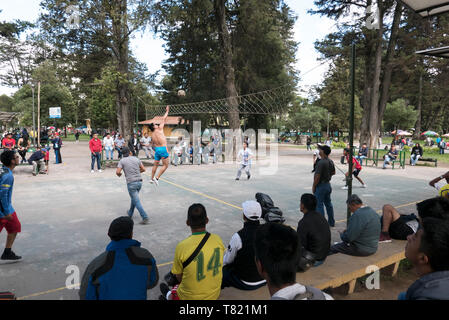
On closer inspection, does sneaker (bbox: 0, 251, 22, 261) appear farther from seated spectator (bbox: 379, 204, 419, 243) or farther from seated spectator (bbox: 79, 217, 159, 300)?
seated spectator (bbox: 379, 204, 419, 243)

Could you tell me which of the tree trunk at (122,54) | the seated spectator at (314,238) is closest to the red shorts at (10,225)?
the seated spectator at (314,238)

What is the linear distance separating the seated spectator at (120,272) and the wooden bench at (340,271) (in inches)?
38.0

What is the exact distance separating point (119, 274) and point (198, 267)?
73 centimetres

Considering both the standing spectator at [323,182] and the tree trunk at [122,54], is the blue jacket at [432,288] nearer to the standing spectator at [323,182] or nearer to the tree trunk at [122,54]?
the standing spectator at [323,182]

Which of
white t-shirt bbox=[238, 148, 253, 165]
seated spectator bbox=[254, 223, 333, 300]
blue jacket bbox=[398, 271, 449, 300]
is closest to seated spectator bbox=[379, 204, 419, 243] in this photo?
blue jacket bbox=[398, 271, 449, 300]

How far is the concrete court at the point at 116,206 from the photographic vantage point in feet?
15.0

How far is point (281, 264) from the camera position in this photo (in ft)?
5.88

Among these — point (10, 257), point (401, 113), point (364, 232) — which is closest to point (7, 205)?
point (10, 257)

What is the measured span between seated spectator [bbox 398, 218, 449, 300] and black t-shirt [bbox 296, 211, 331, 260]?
2007mm

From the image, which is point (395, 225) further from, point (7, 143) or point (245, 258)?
point (7, 143)

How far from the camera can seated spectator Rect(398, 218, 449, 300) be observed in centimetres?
162

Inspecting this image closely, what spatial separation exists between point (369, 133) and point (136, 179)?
21.1m
